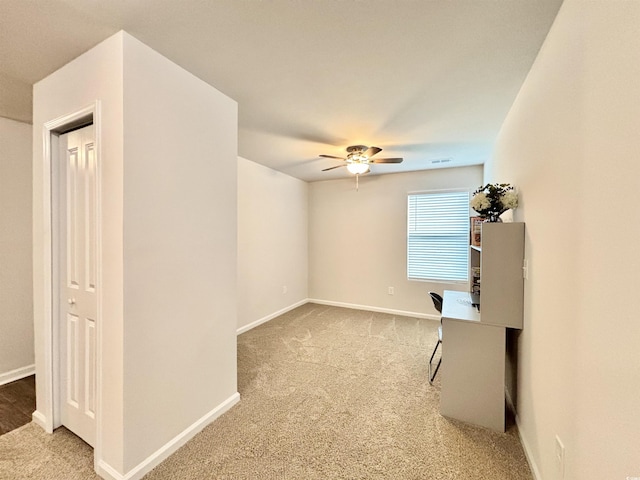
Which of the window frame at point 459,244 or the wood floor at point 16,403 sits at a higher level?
the window frame at point 459,244

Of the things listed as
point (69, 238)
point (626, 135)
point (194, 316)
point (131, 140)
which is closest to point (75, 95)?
point (131, 140)

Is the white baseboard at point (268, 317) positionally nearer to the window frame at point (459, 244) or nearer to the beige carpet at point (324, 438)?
the beige carpet at point (324, 438)

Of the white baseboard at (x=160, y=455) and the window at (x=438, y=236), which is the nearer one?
the white baseboard at (x=160, y=455)

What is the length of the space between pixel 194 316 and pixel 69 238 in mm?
1029

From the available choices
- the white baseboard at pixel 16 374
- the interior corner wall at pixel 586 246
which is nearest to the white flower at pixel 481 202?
the interior corner wall at pixel 586 246

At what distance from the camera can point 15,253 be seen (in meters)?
2.68

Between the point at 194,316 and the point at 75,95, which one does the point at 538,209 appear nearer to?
the point at 194,316

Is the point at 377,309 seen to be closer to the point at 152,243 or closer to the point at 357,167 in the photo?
the point at 357,167

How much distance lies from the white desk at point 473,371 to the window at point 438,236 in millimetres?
2461

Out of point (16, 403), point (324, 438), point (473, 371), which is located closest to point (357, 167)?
point (473, 371)

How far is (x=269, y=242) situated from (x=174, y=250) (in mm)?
2721

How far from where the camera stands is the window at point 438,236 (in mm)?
4359

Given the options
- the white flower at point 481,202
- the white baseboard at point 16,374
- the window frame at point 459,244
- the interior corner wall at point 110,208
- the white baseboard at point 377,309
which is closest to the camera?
the interior corner wall at point 110,208

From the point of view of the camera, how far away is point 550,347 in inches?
54.7
